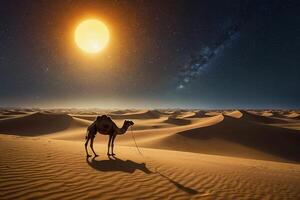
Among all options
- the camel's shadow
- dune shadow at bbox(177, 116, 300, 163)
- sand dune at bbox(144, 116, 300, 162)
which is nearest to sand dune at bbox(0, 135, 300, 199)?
the camel's shadow

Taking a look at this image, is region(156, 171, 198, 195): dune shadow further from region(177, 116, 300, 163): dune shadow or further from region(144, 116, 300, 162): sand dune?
region(177, 116, 300, 163): dune shadow

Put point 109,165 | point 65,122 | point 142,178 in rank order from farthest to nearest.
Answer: point 65,122 < point 109,165 < point 142,178

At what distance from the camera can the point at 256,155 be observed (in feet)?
76.3

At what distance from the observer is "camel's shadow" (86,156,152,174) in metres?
8.89

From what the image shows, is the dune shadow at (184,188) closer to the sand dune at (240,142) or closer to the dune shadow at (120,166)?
the dune shadow at (120,166)

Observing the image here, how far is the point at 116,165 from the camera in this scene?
953 cm

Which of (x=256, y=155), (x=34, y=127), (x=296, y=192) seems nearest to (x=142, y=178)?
(x=296, y=192)

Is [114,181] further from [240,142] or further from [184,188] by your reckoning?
[240,142]

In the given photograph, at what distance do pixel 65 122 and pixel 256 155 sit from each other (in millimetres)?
35978

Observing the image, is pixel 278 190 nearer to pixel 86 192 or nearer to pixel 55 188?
pixel 86 192

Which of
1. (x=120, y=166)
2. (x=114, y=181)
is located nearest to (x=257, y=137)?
(x=120, y=166)

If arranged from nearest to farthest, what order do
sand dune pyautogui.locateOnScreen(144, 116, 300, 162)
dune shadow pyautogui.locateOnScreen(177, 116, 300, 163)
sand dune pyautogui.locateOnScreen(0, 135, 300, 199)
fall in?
sand dune pyautogui.locateOnScreen(0, 135, 300, 199), sand dune pyautogui.locateOnScreen(144, 116, 300, 162), dune shadow pyautogui.locateOnScreen(177, 116, 300, 163)

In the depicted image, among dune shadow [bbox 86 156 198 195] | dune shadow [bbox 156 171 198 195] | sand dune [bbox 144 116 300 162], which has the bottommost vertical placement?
sand dune [bbox 144 116 300 162]

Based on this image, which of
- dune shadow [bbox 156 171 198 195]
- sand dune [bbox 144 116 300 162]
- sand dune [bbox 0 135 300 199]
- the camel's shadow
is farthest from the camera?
sand dune [bbox 144 116 300 162]
